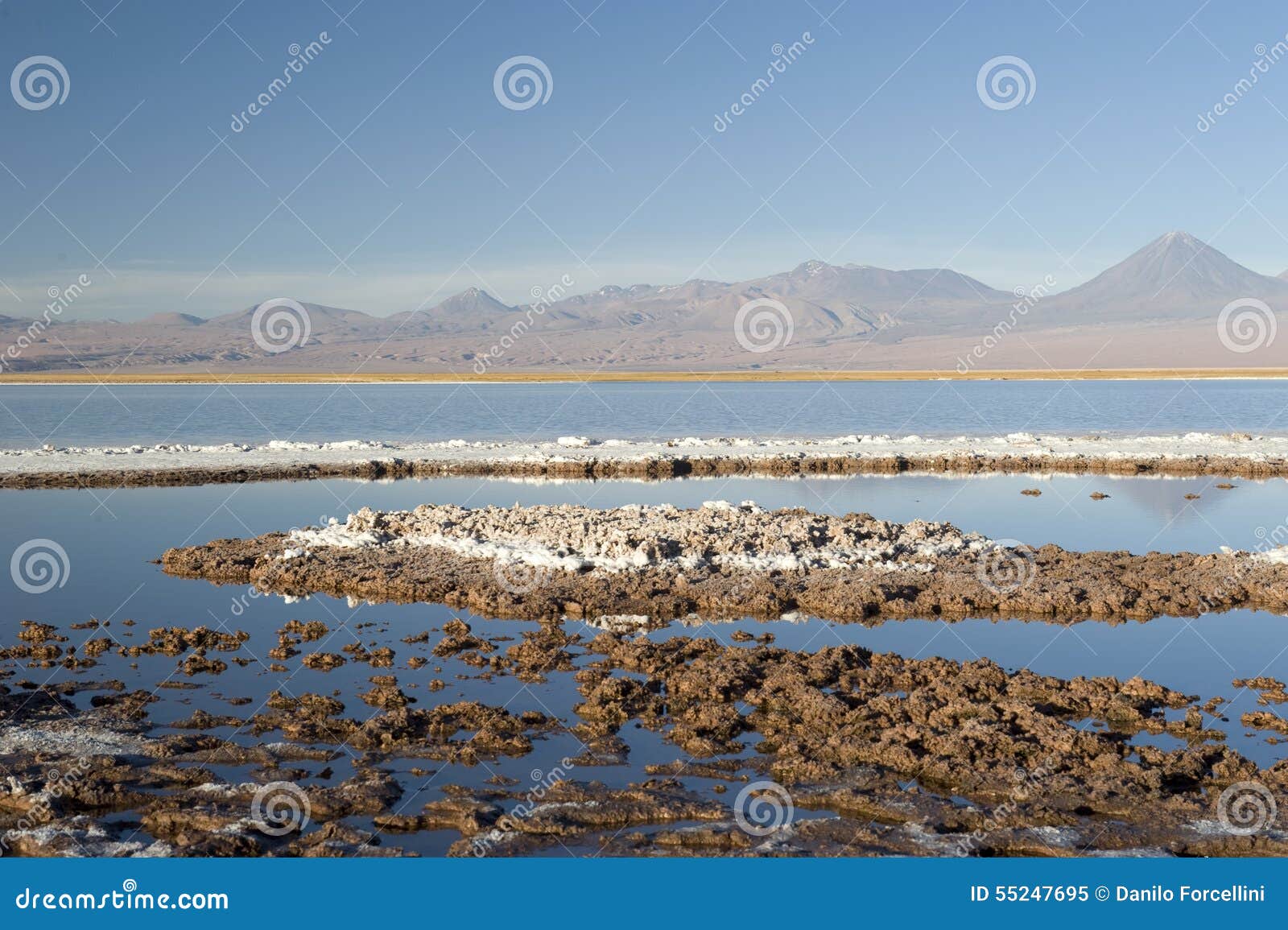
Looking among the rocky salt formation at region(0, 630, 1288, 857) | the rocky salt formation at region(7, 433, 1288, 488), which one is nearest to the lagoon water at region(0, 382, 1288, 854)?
→ the rocky salt formation at region(0, 630, 1288, 857)

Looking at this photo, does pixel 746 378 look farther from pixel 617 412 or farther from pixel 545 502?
pixel 545 502

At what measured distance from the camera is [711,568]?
16859 mm

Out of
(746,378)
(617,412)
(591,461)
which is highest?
(746,378)

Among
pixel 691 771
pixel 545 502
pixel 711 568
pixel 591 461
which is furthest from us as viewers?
pixel 591 461

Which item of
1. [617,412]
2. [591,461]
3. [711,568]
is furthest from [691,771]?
[617,412]

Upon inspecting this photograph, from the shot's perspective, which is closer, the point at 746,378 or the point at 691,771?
the point at 691,771

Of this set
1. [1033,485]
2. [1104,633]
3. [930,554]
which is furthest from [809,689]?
[1033,485]

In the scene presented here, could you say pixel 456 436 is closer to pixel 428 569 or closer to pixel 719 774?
pixel 428 569

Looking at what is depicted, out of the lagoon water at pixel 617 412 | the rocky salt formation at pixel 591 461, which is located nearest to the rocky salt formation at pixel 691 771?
the rocky salt formation at pixel 591 461

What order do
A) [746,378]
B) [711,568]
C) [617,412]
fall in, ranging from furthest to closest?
[746,378] → [617,412] → [711,568]

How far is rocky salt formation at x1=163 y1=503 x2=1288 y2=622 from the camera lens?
1534cm

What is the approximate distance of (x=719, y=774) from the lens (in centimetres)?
920

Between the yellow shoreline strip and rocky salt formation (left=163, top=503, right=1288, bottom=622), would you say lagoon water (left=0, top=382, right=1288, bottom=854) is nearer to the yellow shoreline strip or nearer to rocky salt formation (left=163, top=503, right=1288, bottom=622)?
rocky salt formation (left=163, top=503, right=1288, bottom=622)

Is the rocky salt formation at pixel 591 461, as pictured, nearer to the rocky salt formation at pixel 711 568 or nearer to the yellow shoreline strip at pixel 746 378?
the rocky salt formation at pixel 711 568
